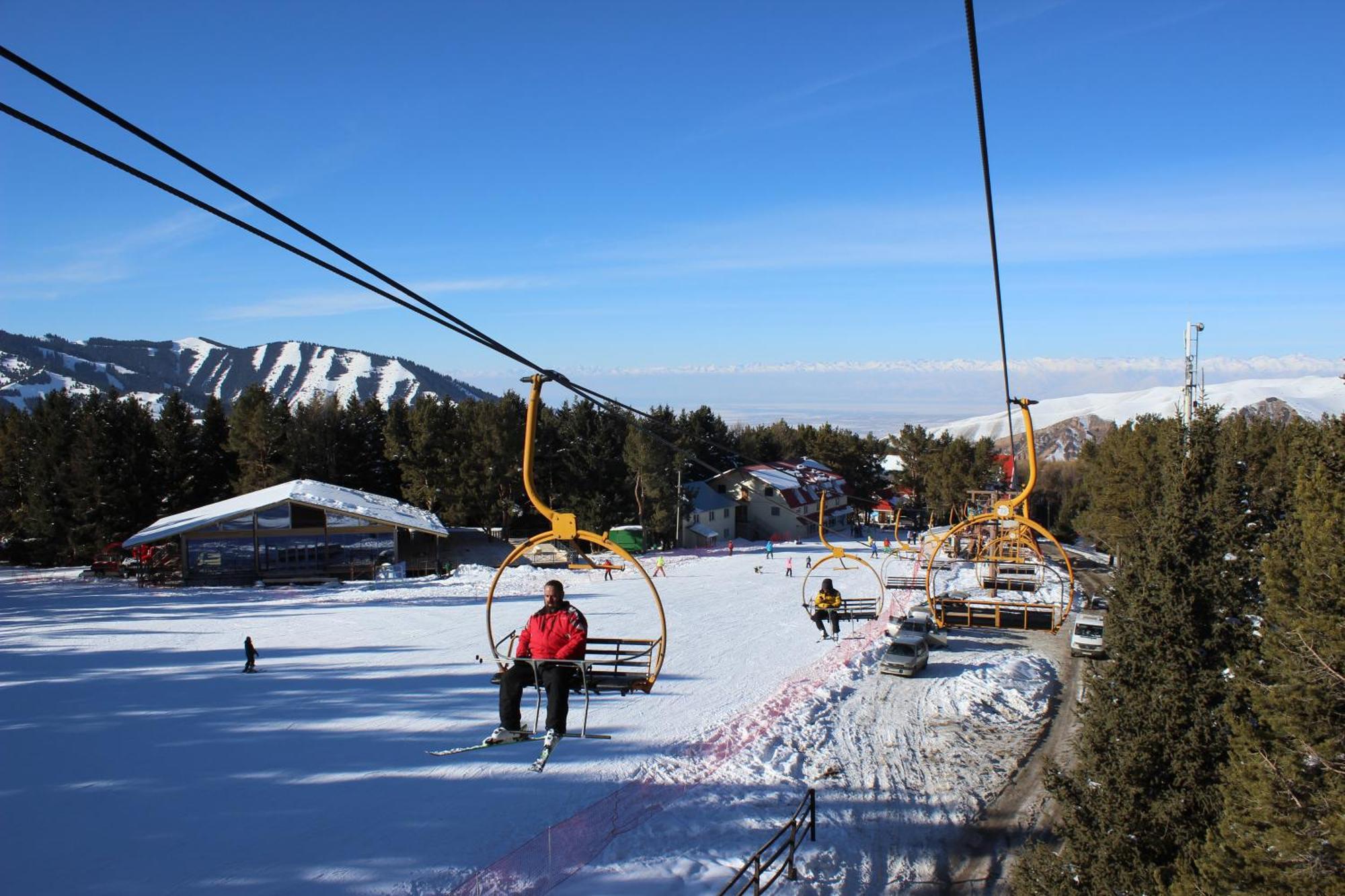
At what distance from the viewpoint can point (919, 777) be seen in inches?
634

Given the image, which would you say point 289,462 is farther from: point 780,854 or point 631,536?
point 780,854

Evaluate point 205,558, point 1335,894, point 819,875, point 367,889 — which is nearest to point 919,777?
point 819,875

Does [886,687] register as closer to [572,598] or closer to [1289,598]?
Answer: [1289,598]

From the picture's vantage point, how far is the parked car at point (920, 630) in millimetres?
24859

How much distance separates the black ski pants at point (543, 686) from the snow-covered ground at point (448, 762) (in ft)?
13.7

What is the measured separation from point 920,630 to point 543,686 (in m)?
19.2

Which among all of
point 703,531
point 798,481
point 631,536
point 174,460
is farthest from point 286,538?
point 798,481

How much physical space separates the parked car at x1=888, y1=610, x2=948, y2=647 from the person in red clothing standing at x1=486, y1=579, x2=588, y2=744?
17598mm

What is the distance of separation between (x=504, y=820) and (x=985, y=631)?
22.5m

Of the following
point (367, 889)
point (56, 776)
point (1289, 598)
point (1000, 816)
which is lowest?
point (1000, 816)

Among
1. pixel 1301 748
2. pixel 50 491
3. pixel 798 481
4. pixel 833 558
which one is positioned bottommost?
pixel 1301 748

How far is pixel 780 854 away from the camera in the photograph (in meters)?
12.7

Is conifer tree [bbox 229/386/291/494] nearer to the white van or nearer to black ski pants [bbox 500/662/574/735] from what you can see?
the white van

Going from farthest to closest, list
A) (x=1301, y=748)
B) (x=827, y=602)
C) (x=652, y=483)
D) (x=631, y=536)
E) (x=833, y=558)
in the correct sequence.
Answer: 1. (x=652, y=483)
2. (x=631, y=536)
3. (x=833, y=558)
4. (x=827, y=602)
5. (x=1301, y=748)
